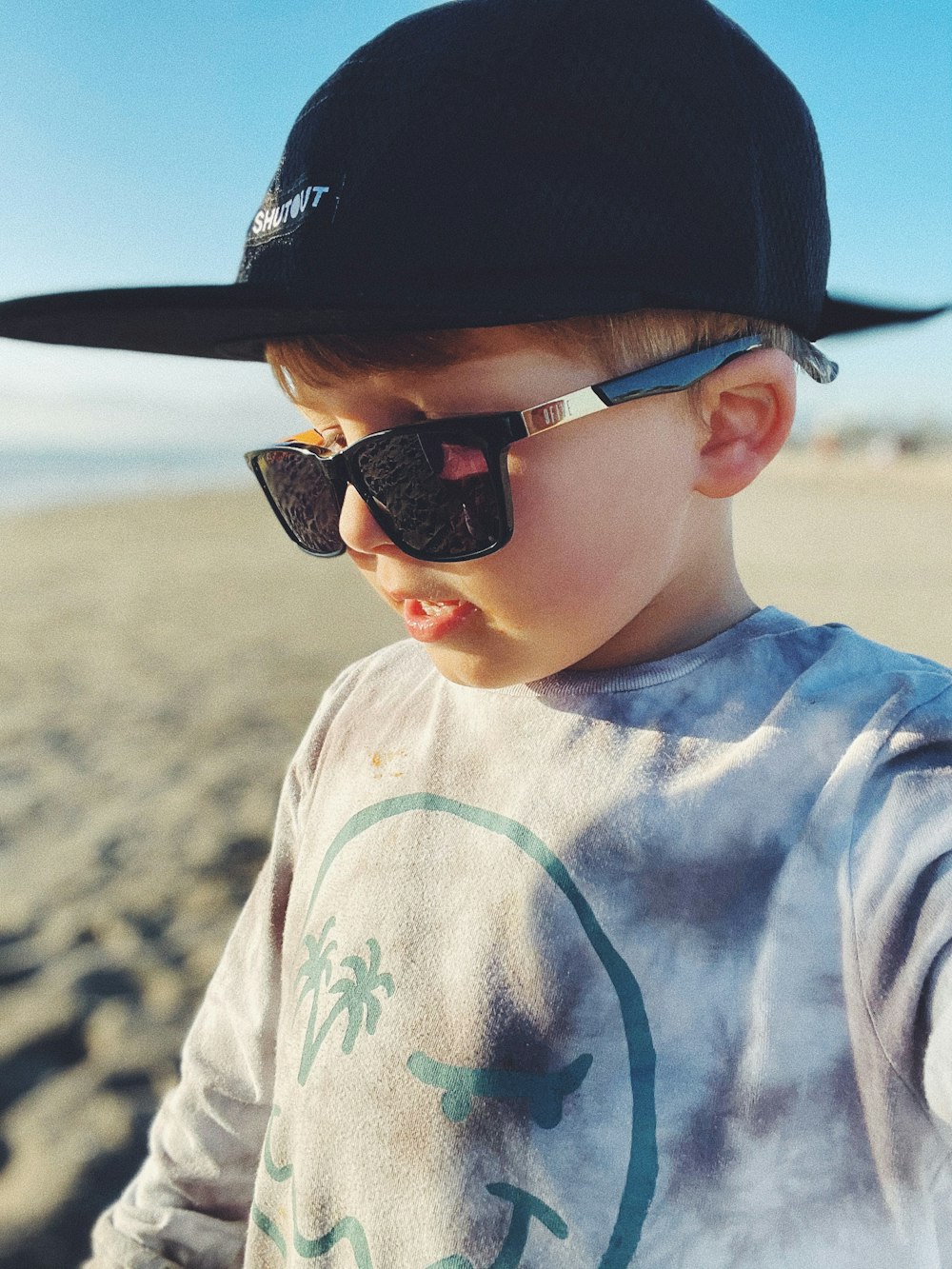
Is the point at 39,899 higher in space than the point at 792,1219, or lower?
lower

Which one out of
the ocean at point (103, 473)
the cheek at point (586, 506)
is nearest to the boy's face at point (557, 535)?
the cheek at point (586, 506)

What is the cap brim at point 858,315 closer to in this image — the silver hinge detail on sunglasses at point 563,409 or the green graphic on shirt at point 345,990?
the silver hinge detail on sunglasses at point 563,409

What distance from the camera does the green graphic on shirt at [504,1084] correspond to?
1.11 meters

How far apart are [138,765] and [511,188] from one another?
14.7 ft

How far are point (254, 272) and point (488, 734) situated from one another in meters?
0.64

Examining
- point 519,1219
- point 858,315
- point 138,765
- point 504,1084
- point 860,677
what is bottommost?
point 138,765

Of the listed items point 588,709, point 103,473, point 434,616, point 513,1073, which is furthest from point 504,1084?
point 103,473

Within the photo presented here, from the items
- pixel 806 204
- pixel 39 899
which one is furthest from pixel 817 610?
pixel 806 204

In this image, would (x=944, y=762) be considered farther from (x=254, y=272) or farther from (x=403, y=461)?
(x=254, y=272)

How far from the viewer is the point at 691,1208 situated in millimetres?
1056

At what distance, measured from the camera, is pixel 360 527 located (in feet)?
4.27

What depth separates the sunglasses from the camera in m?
1.16

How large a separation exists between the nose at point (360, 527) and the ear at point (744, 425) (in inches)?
15.9

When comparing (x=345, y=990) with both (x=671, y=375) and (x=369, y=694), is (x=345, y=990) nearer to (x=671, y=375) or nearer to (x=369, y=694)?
(x=369, y=694)
